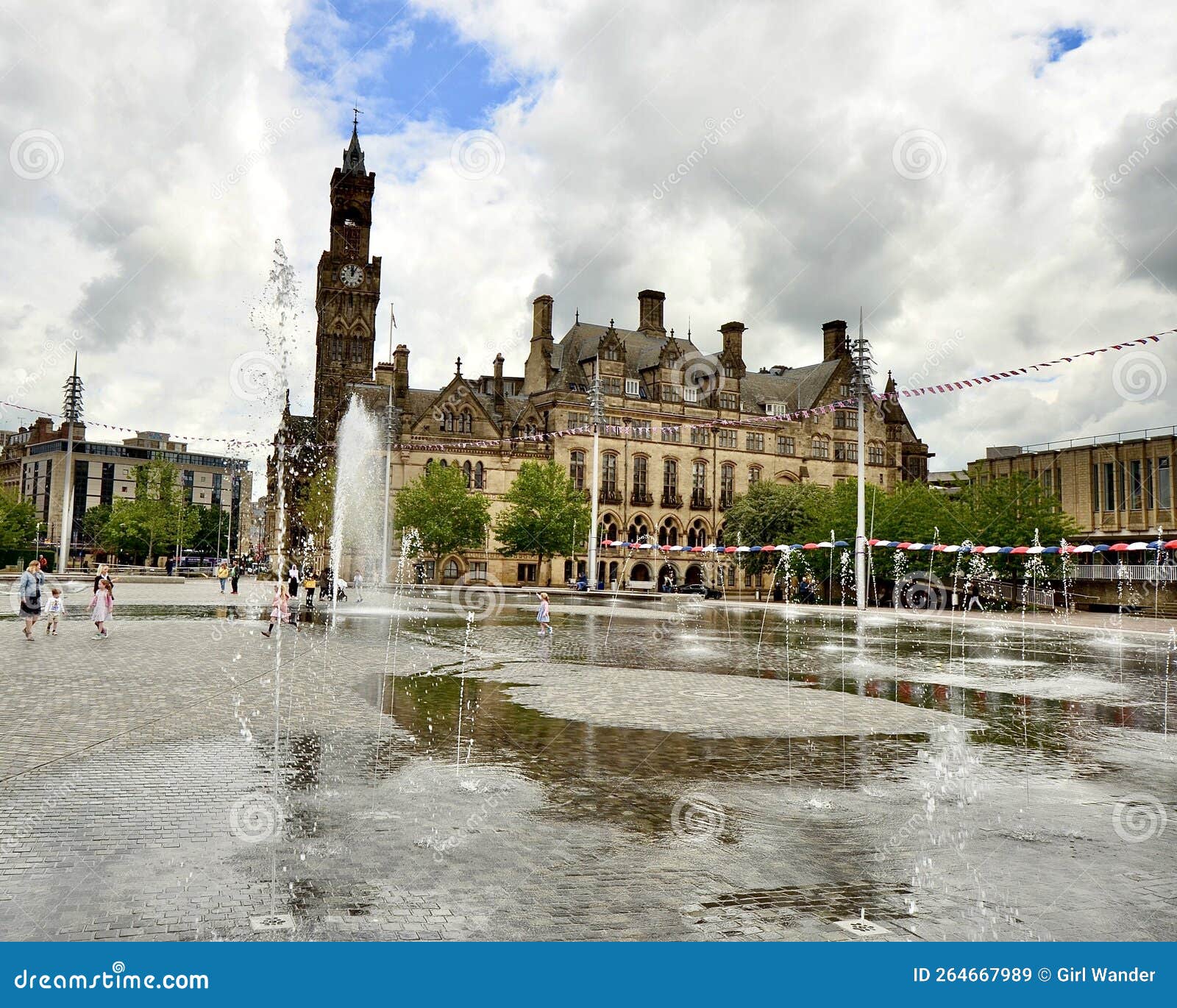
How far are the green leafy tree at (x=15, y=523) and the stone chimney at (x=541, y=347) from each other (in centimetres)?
4001

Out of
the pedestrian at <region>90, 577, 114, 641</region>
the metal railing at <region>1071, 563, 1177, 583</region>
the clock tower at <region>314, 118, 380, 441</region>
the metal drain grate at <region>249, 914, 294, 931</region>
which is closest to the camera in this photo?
the metal drain grate at <region>249, 914, 294, 931</region>

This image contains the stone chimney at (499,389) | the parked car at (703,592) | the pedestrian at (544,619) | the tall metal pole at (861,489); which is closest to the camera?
the pedestrian at (544,619)

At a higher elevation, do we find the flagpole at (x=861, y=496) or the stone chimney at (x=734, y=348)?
the stone chimney at (x=734, y=348)

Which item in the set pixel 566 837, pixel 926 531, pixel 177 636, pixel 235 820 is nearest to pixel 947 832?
pixel 566 837

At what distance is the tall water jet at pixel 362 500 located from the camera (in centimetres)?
7312

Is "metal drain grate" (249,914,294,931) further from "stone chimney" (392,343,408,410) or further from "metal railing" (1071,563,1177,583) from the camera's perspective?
"stone chimney" (392,343,408,410)

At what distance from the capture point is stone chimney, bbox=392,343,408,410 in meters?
75.4

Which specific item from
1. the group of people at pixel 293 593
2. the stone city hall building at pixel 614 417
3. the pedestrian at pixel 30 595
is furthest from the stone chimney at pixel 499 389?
the pedestrian at pixel 30 595

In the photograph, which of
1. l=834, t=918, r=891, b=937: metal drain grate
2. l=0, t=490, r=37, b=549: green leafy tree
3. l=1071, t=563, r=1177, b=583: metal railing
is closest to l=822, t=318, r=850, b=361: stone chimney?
l=1071, t=563, r=1177, b=583: metal railing

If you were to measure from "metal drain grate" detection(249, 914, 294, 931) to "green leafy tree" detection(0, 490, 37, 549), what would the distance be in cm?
6531

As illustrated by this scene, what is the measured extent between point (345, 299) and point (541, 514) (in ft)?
115

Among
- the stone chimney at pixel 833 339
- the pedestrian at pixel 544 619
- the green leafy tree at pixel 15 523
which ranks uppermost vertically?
the stone chimney at pixel 833 339

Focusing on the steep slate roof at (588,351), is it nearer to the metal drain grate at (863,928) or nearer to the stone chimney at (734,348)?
the stone chimney at (734,348)

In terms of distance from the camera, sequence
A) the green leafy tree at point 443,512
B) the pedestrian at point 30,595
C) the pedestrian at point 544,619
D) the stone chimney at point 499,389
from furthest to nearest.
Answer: the stone chimney at point 499,389 < the green leafy tree at point 443,512 < the pedestrian at point 544,619 < the pedestrian at point 30,595
